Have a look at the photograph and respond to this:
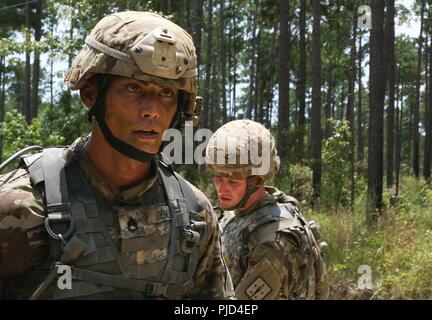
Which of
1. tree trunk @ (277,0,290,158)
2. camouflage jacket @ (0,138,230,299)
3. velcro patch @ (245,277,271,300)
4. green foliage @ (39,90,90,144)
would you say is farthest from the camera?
tree trunk @ (277,0,290,158)

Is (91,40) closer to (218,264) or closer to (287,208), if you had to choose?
(218,264)

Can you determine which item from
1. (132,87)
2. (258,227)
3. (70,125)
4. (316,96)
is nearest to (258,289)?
(258,227)

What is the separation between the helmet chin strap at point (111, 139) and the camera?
1.90 m

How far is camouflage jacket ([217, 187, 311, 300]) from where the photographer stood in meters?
2.78

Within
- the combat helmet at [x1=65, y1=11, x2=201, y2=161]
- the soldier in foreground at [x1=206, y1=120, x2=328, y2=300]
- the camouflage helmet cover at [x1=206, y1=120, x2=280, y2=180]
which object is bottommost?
the soldier in foreground at [x1=206, y1=120, x2=328, y2=300]

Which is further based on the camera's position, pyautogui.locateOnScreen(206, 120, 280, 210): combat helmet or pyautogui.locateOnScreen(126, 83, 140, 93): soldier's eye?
pyautogui.locateOnScreen(206, 120, 280, 210): combat helmet

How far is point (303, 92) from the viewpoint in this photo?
17.0 meters

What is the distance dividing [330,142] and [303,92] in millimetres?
5638

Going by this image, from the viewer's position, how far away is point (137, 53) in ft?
6.14

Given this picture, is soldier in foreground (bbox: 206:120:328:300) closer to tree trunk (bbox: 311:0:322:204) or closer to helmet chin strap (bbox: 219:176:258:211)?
helmet chin strap (bbox: 219:176:258:211)

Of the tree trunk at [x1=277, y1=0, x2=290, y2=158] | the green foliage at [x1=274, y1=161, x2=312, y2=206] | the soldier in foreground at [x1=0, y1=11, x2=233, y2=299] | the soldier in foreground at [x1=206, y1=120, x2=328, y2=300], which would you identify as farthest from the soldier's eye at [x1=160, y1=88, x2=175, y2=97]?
the tree trunk at [x1=277, y1=0, x2=290, y2=158]

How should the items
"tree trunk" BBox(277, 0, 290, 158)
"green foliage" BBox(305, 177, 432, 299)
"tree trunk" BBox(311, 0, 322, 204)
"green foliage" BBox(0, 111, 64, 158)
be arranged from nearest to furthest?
"green foliage" BBox(305, 177, 432, 299)
"green foliage" BBox(0, 111, 64, 158)
"tree trunk" BBox(277, 0, 290, 158)
"tree trunk" BBox(311, 0, 322, 204)

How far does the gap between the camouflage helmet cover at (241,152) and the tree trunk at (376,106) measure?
659 cm
